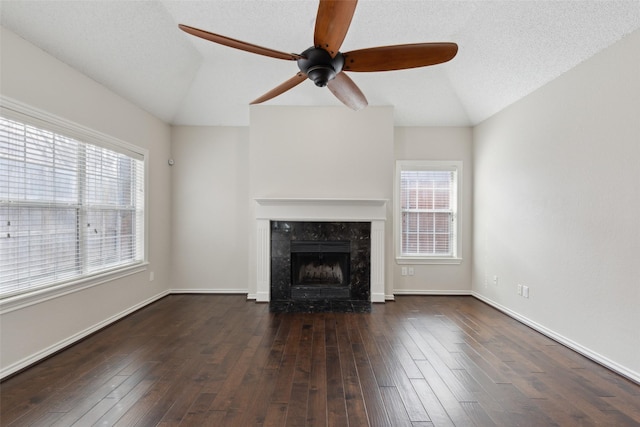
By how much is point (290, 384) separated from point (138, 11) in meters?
3.42

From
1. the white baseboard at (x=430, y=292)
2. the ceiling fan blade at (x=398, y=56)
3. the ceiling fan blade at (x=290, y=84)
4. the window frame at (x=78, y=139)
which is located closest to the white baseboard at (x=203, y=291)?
the window frame at (x=78, y=139)

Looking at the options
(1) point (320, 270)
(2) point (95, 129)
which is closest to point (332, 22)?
(2) point (95, 129)

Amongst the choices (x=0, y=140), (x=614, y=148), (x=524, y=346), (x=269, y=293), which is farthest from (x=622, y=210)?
(x=0, y=140)

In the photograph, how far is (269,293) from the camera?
14.9 ft

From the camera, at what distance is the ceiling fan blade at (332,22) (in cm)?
157

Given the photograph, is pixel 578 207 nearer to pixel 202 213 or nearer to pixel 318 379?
pixel 318 379

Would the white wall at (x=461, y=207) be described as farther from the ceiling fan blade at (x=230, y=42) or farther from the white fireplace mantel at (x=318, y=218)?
the ceiling fan blade at (x=230, y=42)

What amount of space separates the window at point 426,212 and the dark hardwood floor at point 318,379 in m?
1.57

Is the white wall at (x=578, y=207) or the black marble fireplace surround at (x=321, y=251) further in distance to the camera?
the black marble fireplace surround at (x=321, y=251)

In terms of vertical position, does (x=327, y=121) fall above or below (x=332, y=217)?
above

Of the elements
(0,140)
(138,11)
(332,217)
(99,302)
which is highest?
(138,11)

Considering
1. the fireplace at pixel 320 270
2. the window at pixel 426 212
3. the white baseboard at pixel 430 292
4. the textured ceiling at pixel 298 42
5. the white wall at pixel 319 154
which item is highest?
the textured ceiling at pixel 298 42

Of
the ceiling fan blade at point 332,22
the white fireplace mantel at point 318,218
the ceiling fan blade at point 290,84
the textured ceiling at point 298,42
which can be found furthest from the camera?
the white fireplace mantel at point 318,218

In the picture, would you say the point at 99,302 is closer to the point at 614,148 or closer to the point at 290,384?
the point at 290,384
